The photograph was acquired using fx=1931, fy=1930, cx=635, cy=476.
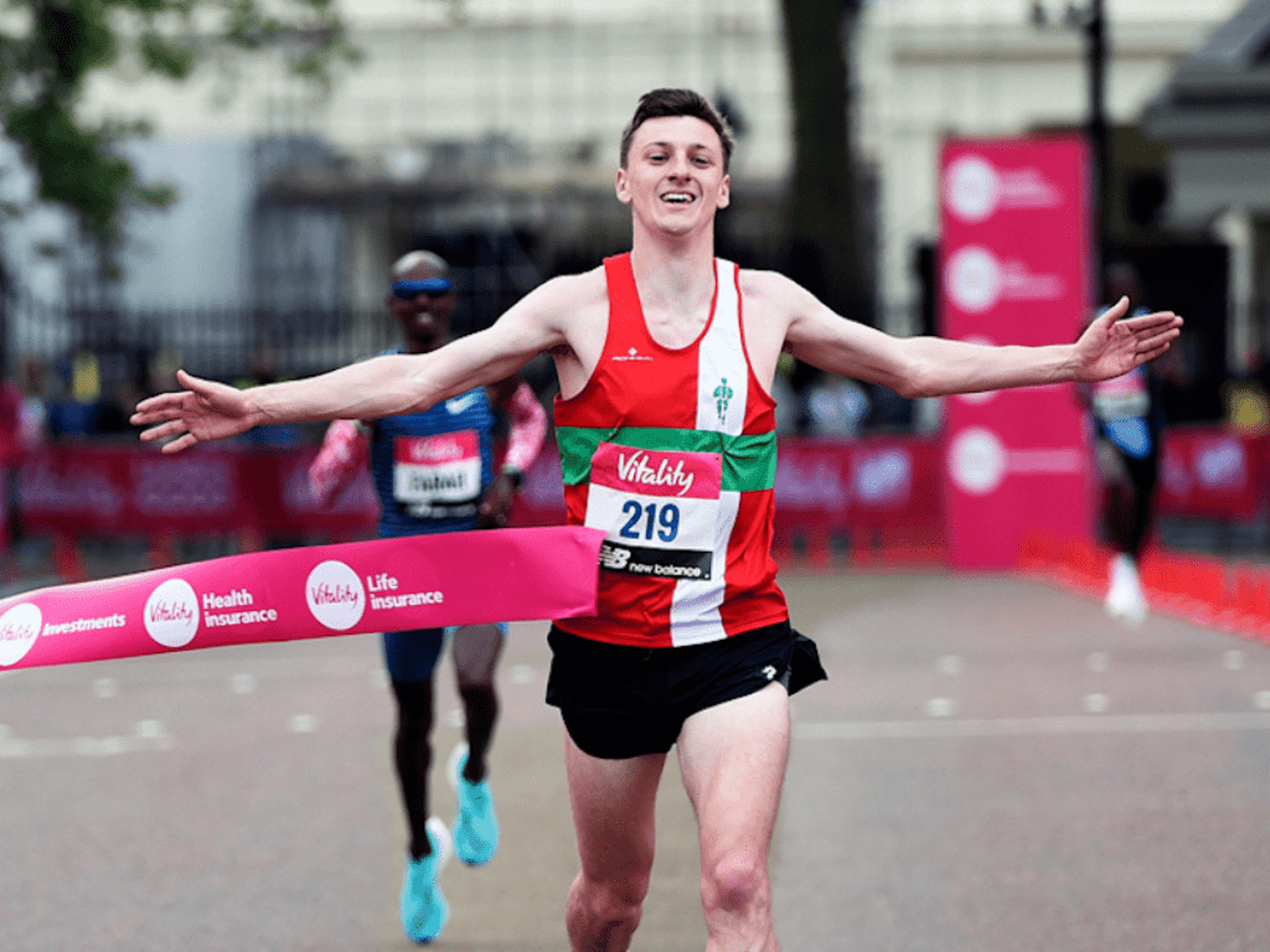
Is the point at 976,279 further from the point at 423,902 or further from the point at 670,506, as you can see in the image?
the point at 670,506

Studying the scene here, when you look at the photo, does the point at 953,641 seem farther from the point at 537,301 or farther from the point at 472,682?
the point at 537,301

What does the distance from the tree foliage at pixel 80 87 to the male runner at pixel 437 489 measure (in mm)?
14649

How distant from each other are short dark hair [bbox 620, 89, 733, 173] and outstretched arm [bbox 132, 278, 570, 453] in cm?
37

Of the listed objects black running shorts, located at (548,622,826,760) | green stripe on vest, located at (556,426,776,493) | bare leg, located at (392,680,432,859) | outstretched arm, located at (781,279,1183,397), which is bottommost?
bare leg, located at (392,680,432,859)

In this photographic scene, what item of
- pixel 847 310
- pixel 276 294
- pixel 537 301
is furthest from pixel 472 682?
pixel 276 294

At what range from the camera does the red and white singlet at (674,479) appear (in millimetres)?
4051

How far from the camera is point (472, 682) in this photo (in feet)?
20.9

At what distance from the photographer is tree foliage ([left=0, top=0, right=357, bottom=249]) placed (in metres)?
20.0

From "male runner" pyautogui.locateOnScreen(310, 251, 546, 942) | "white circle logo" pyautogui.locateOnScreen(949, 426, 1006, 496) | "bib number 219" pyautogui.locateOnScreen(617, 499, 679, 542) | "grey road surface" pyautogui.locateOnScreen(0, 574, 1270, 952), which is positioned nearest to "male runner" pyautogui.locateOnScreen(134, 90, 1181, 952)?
"bib number 219" pyautogui.locateOnScreen(617, 499, 679, 542)

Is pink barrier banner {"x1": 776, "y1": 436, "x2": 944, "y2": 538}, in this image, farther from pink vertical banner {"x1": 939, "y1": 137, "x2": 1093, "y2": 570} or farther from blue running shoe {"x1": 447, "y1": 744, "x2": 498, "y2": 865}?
blue running shoe {"x1": 447, "y1": 744, "x2": 498, "y2": 865}

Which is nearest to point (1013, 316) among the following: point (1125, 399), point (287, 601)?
point (1125, 399)

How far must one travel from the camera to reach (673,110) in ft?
13.6

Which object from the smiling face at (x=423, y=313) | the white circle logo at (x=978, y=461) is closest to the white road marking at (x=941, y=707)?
the smiling face at (x=423, y=313)

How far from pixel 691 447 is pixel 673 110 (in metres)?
0.73
